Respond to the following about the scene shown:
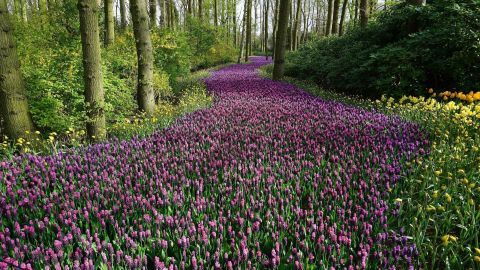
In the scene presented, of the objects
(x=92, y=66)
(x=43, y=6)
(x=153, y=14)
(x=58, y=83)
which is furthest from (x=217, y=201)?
(x=43, y=6)

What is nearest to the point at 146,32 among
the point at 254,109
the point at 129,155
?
the point at 254,109

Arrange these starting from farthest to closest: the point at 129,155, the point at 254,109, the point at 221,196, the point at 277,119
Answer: the point at 254,109 < the point at 277,119 < the point at 129,155 < the point at 221,196

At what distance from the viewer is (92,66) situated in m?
5.47

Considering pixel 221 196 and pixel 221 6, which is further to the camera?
pixel 221 6

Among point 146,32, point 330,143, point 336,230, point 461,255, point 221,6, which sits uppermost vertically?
point 221,6

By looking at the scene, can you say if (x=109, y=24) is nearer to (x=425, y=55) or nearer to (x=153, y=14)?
(x=153, y=14)

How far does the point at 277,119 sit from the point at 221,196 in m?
2.93

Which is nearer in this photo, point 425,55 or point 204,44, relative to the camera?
point 425,55

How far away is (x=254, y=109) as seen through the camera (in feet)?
22.0

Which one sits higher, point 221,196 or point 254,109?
point 254,109

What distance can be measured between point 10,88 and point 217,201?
4093 millimetres

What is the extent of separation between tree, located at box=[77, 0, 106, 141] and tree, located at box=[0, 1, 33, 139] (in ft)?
3.08

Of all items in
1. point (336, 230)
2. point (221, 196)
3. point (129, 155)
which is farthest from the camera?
point (129, 155)

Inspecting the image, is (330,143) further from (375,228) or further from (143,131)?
(143,131)
